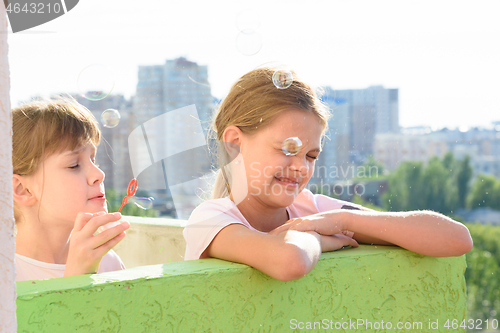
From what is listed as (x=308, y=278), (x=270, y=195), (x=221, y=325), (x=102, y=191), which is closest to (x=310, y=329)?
(x=308, y=278)

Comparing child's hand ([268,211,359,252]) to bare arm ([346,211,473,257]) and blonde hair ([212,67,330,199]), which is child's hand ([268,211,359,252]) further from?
blonde hair ([212,67,330,199])

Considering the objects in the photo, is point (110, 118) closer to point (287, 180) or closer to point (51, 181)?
point (51, 181)

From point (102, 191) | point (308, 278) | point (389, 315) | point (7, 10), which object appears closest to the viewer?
point (7, 10)

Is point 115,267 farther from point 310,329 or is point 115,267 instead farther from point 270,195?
point 310,329

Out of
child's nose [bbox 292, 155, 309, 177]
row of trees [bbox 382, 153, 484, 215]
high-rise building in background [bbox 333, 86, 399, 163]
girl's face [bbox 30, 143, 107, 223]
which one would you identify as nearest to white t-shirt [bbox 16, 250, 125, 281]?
girl's face [bbox 30, 143, 107, 223]

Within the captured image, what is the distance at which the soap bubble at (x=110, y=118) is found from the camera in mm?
1646

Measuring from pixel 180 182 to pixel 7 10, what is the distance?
97cm

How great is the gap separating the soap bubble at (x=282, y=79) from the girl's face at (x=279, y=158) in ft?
0.28

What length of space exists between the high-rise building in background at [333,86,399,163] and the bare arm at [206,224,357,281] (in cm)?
3836

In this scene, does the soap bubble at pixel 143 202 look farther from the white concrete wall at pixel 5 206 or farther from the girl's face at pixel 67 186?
the white concrete wall at pixel 5 206

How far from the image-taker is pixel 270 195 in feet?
4.75

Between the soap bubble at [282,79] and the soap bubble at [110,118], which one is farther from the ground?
the soap bubble at [282,79]

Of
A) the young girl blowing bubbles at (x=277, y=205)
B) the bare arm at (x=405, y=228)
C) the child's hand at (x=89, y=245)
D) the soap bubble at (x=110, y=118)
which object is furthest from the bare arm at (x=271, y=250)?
the soap bubble at (x=110, y=118)

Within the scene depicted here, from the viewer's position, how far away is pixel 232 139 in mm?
1533
